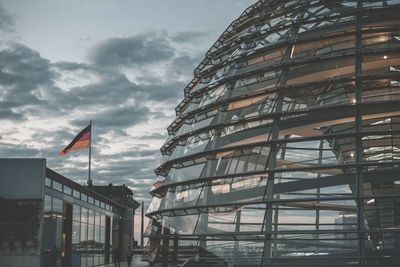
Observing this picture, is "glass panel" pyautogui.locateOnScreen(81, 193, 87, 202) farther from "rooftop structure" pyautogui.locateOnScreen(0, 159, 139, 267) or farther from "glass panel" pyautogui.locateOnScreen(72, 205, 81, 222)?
"rooftop structure" pyautogui.locateOnScreen(0, 159, 139, 267)

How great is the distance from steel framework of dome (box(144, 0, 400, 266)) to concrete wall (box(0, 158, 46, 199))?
267 inches

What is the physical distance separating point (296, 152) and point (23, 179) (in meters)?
12.7

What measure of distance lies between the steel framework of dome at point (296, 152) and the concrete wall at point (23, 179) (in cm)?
679

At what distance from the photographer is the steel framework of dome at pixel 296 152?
15.2 m

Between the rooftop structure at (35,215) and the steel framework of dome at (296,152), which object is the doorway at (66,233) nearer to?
the rooftop structure at (35,215)

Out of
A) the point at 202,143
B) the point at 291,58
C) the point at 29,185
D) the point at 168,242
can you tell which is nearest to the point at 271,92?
the point at 291,58

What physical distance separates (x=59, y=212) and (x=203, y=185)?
12509 millimetres

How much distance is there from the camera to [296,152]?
645 inches

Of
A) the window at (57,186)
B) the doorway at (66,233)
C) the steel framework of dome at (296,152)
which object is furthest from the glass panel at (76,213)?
the steel framework of dome at (296,152)

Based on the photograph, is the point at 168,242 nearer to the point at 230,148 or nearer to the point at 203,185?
the point at 203,185

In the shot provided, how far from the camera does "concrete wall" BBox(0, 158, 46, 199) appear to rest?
81.9 feet

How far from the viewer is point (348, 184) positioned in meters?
15.5

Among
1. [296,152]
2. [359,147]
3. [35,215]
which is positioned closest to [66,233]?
[35,215]

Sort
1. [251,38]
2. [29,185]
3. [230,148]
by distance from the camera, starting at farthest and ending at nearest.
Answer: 1. [29,185]
2. [251,38]
3. [230,148]
